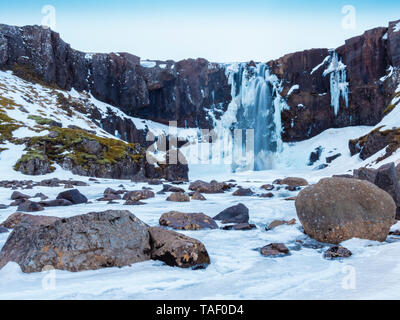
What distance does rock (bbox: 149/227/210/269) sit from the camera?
3863 millimetres

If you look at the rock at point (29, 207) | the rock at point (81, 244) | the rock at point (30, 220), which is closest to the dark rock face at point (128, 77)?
the rock at point (29, 207)

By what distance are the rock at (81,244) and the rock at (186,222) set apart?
218 centimetres

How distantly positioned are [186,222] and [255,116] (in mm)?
62775

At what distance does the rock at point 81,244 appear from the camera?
11.9 ft

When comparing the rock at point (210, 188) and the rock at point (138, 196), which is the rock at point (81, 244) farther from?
the rock at point (210, 188)

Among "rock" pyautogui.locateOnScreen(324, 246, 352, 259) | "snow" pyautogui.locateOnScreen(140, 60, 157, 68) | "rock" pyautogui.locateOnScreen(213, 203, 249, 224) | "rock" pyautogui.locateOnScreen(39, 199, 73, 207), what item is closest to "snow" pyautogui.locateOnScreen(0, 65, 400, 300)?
"rock" pyautogui.locateOnScreen(324, 246, 352, 259)

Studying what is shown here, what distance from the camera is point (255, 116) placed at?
220 ft

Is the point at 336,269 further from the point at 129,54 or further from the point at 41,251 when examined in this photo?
the point at 129,54

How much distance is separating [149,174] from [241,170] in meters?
33.3

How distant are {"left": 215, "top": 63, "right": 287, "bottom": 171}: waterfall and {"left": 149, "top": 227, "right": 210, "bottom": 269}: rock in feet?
200

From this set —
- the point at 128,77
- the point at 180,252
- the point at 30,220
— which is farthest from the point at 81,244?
the point at 128,77

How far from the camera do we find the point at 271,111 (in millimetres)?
66688
